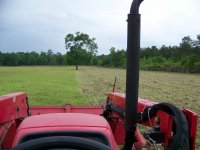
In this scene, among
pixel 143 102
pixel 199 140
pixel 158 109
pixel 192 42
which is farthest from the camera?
pixel 192 42

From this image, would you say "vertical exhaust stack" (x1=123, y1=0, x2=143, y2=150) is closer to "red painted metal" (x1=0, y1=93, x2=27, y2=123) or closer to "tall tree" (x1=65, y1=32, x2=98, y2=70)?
"red painted metal" (x1=0, y1=93, x2=27, y2=123)

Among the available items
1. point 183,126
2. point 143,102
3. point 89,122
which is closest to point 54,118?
point 89,122

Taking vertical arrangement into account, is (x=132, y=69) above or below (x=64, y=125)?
above

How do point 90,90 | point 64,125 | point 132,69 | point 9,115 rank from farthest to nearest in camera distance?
1. point 90,90
2. point 9,115
3. point 132,69
4. point 64,125

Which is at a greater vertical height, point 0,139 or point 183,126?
point 183,126

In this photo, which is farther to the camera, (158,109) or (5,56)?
(5,56)

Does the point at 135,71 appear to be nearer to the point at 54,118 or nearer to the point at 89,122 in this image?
the point at 89,122

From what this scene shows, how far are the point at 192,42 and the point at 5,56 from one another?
73112mm

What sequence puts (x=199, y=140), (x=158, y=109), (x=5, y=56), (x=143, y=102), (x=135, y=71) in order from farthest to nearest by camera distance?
(x=5, y=56) < (x=199, y=140) < (x=143, y=102) < (x=158, y=109) < (x=135, y=71)

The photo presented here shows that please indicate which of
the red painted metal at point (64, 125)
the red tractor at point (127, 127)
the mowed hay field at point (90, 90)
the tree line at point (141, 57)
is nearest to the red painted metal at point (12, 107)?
the red tractor at point (127, 127)

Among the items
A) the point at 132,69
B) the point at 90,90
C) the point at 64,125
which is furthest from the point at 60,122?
the point at 90,90

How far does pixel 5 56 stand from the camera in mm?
131500

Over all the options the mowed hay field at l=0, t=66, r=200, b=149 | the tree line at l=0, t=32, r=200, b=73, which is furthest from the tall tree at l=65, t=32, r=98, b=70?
the mowed hay field at l=0, t=66, r=200, b=149

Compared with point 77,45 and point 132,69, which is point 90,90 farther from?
point 77,45
